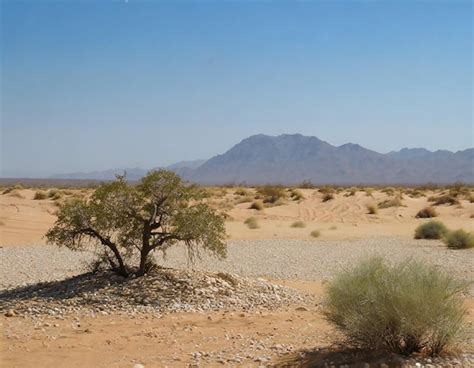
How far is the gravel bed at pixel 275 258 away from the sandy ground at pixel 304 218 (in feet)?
7.78

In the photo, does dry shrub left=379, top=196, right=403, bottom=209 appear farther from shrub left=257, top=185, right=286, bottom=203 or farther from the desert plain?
the desert plain

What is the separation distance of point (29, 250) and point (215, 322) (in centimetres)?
1413

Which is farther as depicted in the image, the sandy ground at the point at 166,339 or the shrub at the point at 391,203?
the shrub at the point at 391,203

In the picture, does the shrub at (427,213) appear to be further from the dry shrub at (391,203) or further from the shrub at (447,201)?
the shrub at (447,201)

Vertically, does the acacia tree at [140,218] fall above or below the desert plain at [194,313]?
above

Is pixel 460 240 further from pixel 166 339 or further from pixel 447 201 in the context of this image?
pixel 447 201

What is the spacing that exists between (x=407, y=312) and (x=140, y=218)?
7492mm

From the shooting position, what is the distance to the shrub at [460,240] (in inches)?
867

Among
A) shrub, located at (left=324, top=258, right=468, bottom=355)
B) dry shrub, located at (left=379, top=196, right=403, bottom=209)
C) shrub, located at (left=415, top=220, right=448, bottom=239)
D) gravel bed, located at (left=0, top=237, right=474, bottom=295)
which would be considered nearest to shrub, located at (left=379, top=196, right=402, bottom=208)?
dry shrub, located at (left=379, top=196, right=403, bottom=209)

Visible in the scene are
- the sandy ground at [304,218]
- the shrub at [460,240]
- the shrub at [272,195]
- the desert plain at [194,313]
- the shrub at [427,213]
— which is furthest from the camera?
the shrub at [272,195]

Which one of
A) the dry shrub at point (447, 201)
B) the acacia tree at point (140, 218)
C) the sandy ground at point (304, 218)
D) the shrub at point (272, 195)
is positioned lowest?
the sandy ground at point (304, 218)

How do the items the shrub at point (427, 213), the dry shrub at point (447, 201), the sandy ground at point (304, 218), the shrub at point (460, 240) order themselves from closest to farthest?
the shrub at point (460, 240) < the sandy ground at point (304, 218) < the shrub at point (427, 213) < the dry shrub at point (447, 201)

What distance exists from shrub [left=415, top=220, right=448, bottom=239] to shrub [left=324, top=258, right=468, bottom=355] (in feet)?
62.6

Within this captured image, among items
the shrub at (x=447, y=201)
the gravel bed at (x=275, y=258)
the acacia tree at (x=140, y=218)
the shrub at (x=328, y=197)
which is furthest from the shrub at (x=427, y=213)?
the acacia tree at (x=140, y=218)
